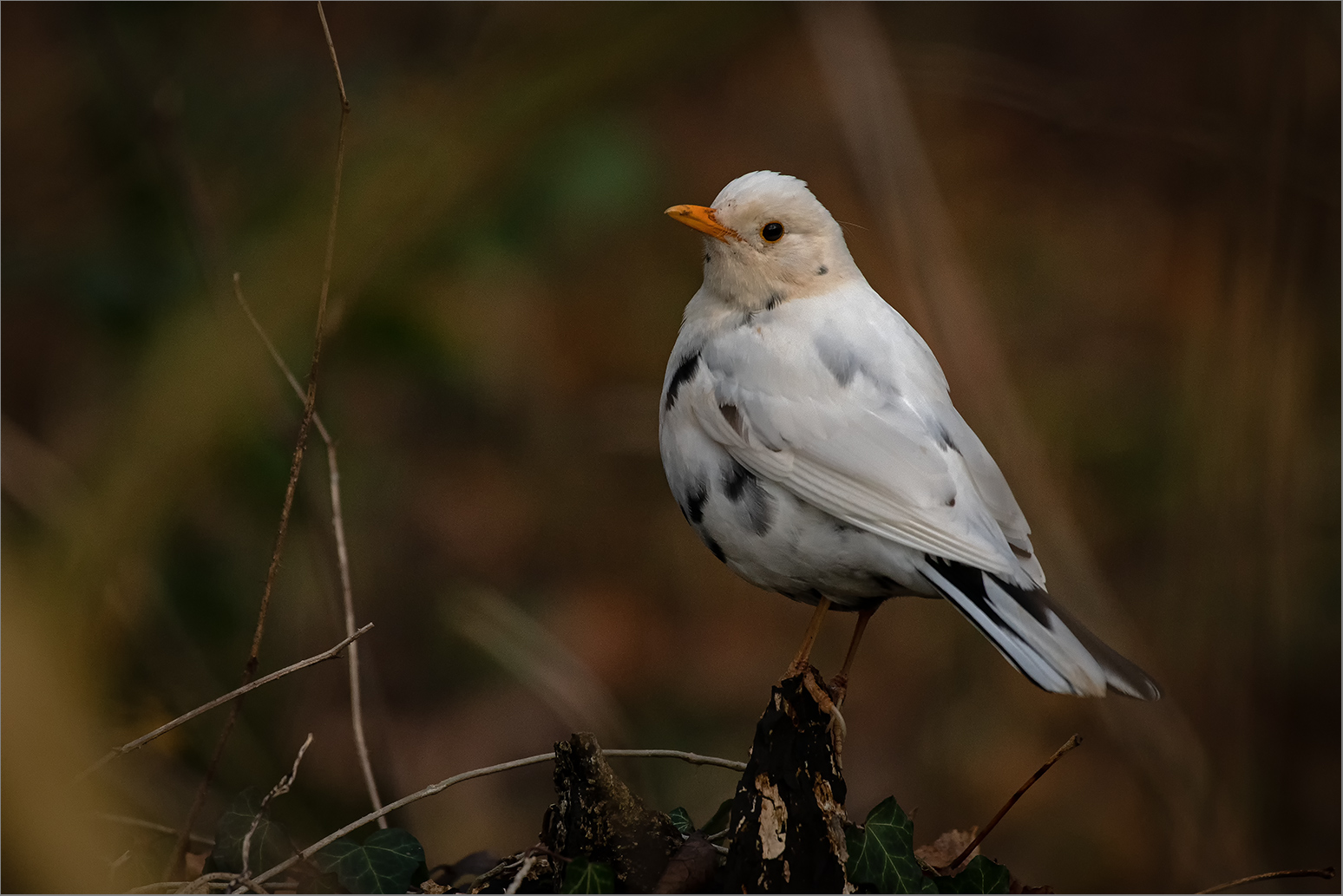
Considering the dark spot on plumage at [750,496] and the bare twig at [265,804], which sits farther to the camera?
the dark spot on plumage at [750,496]

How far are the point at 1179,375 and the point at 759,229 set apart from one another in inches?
144

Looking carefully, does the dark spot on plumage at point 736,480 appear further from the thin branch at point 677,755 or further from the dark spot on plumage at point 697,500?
the thin branch at point 677,755

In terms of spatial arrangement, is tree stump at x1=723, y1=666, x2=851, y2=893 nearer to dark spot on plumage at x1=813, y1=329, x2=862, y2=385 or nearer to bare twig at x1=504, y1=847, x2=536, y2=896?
bare twig at x1=504, y1=847, x2=536, y2=896

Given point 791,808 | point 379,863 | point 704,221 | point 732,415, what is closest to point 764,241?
point 704,221

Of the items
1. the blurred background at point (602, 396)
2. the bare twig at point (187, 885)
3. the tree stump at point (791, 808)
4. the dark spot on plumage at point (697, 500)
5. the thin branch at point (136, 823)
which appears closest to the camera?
the thin branch at point (136, 823)

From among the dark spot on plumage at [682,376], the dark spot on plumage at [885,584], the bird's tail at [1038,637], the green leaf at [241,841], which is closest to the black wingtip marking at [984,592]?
the bird's tail at [1038,637]

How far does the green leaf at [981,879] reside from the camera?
2320 mm

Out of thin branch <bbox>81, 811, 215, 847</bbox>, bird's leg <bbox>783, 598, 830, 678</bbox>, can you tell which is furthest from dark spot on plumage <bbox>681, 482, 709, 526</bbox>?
thin branch <bbox>81, 811, 215, 847</bbox>

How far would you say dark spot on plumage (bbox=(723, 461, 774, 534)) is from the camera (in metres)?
2.51

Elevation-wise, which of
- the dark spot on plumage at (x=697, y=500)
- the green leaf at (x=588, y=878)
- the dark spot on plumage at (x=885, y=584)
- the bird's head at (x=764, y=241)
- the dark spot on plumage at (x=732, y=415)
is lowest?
the green leaf at (x=588, y=878)

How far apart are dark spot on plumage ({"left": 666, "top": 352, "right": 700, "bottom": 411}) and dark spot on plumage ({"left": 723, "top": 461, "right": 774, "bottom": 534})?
0.80ft

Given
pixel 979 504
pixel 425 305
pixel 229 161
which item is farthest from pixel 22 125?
pixel 979 504

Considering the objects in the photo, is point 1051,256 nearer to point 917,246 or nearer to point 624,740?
point 917,246

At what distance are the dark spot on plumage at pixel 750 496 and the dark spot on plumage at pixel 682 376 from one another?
24 cm
